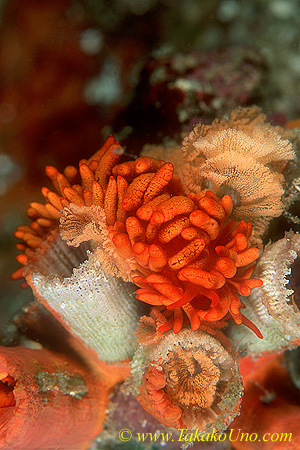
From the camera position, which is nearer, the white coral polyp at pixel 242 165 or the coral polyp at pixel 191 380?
the coral polyp at pixel 191 380

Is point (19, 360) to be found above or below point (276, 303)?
above

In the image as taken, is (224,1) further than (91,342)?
Yes

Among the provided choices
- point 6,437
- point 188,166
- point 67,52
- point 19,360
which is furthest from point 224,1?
point 6,437

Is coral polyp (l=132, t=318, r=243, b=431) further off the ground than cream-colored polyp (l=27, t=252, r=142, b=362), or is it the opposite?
cream-colored polyp (l=27, t=252, r=142, b=362)

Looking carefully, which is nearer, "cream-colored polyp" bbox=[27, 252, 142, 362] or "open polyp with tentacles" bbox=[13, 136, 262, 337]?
"open polyp with tentacles" bbox=[13, 136, 262, 337]

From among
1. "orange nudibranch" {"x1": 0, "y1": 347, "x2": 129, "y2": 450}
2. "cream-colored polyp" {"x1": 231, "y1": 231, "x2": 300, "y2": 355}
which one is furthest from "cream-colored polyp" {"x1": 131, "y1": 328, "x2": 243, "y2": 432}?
"orange nudibranch" {"x1": 0, "y1": 347, "x2": 129, "y2": 450}

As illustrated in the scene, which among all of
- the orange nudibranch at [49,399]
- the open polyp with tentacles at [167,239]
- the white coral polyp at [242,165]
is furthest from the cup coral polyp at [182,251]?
the orange nudibranch at [49,399]

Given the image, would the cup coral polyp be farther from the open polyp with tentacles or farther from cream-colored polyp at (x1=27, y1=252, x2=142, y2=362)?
cream-colored polyp at (x1=27, y1=252, x2=142, y2=362)

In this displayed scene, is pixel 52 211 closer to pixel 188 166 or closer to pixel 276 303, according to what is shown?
pixel 188 166

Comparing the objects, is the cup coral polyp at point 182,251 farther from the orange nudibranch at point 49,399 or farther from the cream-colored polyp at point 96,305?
the orange nudibranch at point 49,399
